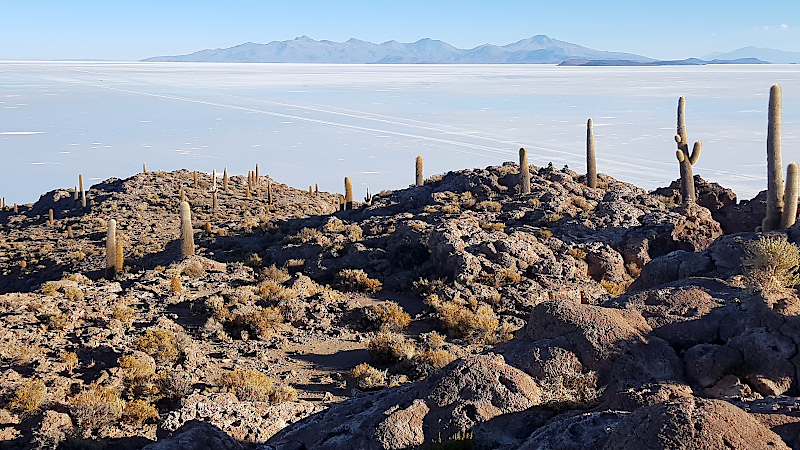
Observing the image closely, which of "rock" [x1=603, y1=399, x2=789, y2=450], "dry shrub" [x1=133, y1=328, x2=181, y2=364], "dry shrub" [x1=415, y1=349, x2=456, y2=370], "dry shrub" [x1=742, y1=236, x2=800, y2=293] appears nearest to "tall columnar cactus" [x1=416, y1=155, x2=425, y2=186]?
"dry shrub" [x1=133, y1=328, x2=181, y2=364]

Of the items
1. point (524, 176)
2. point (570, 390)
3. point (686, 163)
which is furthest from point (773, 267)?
point (524, 176)

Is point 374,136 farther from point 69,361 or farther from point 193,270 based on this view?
point 69,361

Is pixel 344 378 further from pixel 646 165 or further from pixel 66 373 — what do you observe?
pixel 646 165

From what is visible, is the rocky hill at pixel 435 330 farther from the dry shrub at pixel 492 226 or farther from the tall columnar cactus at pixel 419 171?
the tall columnar cactus at pixel 419 171

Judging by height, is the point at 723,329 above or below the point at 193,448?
above

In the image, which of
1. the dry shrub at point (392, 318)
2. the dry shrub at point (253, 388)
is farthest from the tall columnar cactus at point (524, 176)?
the dry shrub at point (253, 388)

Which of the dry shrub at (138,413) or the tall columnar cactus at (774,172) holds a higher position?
the tall columnar cactus at (774,172)

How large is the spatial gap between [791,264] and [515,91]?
3906 inches

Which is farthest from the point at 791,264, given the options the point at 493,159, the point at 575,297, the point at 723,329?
the point at 493,159

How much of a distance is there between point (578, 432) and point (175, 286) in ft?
38.7

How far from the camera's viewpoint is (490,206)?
20469 millimetres

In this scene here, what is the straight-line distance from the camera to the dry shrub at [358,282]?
14812 millimetres

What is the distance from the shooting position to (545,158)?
40.5 meters

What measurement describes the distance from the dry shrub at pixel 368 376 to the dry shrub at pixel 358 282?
194 inches
